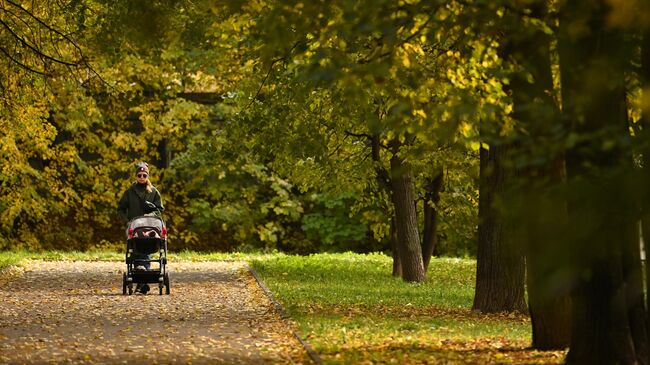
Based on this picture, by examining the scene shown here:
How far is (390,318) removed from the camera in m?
16.4

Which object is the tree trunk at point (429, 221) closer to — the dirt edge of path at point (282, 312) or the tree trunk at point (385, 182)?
the tree trunk at point (385, 182)

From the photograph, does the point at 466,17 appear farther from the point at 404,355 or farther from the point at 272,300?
the point at 272,300

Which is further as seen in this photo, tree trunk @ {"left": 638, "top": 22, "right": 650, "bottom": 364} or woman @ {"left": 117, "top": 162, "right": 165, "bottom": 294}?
woman @ {"left": 117, "top": 162, "right": 165, "bottom": 294}

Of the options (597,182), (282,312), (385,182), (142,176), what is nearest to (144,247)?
(142,176)

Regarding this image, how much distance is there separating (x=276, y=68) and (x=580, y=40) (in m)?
11.3

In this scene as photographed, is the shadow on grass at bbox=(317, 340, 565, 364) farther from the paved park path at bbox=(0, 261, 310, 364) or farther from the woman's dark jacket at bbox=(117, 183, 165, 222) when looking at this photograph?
the woman's dark jacket at bbox=(117, 183, 165, 222)

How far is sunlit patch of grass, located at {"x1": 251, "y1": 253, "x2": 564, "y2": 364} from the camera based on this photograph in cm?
1241

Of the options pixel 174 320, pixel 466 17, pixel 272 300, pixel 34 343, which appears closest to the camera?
pixel 466 17

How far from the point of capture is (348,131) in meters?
24.4

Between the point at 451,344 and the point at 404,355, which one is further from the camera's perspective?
the point at 451,344

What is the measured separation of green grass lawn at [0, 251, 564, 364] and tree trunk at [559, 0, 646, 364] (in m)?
1.23

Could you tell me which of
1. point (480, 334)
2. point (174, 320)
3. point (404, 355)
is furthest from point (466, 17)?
point (174, 320)

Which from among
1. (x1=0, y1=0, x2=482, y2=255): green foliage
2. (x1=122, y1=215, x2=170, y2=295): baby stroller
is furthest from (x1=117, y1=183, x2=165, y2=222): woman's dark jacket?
(x1=0, y1=0, x2=482, y2=255): green foliage

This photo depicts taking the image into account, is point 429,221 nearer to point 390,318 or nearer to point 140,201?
point 140,201
